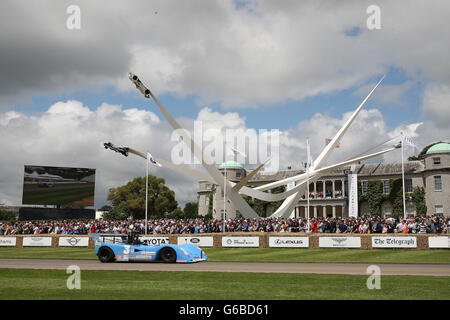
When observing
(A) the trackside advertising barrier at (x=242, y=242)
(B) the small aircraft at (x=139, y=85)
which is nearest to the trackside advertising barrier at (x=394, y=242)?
(A) the trackside advertising barrier at (x=242, y=242)

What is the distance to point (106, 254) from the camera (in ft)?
63.7

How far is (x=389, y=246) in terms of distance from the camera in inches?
1011

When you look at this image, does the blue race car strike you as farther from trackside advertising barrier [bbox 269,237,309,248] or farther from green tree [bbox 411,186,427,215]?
green tree [bbox 411,186,427,215]

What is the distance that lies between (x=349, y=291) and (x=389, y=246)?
56.8 ft

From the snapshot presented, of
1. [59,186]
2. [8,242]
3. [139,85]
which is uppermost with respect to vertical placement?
[139,85]

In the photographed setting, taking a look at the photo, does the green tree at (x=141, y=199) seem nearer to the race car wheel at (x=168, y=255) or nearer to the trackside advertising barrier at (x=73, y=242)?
the trackside advertising barrier at (x=73, y=242)

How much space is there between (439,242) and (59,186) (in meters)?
68.4

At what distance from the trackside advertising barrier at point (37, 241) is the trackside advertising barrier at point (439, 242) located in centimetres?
2904

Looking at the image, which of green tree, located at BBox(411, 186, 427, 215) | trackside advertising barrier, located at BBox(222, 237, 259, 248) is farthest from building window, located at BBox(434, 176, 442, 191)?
trackside advertising barrier, located at BBox(222, 237, 259, 248)

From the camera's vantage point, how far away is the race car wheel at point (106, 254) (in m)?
19.3

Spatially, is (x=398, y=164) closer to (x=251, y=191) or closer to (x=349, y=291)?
(x=251, y=191)

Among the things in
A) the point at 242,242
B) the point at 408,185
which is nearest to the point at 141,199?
the point at 408,185

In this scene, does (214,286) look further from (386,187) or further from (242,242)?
(386,187)

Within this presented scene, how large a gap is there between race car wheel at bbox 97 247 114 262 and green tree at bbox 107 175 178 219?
7445 cm
